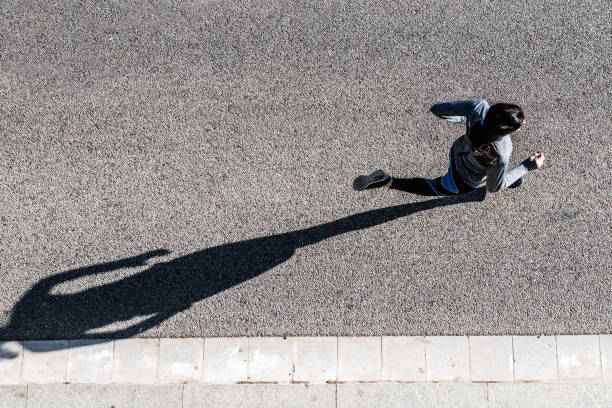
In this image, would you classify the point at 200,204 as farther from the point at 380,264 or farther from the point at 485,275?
the point at 485,275

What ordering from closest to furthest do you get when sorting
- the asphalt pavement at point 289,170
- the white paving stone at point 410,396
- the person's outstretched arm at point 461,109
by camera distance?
the person's outstretched arm at point 461,109 < the white paving stone at point 410,396 < the asphalt pavement at point 289,170

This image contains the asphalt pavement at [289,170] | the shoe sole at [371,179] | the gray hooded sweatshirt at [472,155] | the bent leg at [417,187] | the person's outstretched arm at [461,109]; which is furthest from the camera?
the asphalt pavement at [289,170]

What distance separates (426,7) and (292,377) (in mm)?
3462

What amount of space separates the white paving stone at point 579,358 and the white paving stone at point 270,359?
2.24 meters

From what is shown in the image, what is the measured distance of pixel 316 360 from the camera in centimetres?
427

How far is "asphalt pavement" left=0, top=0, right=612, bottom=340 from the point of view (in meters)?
4.34

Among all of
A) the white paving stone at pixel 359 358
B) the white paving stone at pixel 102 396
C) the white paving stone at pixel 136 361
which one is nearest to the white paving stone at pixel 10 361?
the white paving stone at pixel 102 396

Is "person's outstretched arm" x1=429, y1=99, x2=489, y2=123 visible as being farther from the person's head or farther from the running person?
the person's head

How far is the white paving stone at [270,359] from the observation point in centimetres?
426

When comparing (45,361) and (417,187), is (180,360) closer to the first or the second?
(45,361)

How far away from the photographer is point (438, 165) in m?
4.51

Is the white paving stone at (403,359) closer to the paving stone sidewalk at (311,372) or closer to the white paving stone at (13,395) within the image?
the paving stone sidewalk at (311,372)

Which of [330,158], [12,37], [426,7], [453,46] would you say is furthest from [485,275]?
[12,37]

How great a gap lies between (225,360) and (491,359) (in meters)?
2.20
